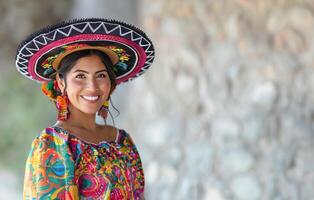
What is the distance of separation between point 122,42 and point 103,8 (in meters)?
2.69

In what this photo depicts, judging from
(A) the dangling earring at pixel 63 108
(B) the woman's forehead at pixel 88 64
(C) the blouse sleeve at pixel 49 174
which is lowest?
(C) the blouse sleeve at pixel 49 174

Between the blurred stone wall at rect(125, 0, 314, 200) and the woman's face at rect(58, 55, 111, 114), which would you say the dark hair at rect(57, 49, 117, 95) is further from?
the blurred stone wall at rect(125, 0, 314, 200)

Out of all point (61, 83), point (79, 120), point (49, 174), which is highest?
point (61, 83)

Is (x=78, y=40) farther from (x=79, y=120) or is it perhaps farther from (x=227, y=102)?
(x=227, y=102)

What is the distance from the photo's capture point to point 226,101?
141 inches

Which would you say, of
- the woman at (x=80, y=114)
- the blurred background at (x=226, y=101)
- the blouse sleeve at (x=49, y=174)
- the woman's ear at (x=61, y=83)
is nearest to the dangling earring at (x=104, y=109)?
the woman at (x=80, y=114)

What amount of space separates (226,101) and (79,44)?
1909 millimetres

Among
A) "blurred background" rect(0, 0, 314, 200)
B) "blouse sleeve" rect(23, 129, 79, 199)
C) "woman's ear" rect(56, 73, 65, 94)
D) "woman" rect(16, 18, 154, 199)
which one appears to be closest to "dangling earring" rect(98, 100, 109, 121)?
"woman" rect(16, 18, 154, 199)

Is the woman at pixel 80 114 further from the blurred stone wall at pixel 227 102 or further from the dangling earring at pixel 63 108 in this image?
the blurred stone wall at pixel 227 102

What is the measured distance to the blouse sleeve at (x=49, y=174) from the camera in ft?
5.38

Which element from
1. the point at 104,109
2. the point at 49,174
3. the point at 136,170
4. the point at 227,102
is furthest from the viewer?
the point at 227,102

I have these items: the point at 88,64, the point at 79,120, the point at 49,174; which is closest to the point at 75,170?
the point at 49,174

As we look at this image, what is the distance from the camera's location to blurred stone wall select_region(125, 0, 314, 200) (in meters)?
3.34

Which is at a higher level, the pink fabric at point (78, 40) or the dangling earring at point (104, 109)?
the pink fabric at point (78, 40)
